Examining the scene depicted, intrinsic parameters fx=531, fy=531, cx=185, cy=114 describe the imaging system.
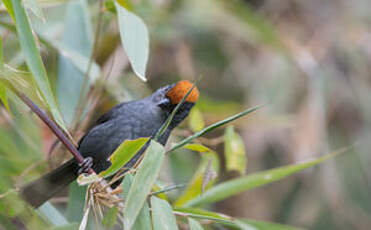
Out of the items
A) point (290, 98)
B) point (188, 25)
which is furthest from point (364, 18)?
point (188, 25)

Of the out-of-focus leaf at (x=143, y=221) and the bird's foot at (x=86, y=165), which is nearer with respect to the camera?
the out-of-focus leaf at (x=143, y=221)

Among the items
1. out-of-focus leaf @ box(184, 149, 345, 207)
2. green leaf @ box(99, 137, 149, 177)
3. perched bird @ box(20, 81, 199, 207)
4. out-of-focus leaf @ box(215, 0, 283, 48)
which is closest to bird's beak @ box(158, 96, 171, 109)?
perched bird @ box(20, 81, 199, 207)

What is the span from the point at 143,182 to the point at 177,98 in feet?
3.42

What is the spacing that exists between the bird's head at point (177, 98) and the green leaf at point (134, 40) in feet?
1.51

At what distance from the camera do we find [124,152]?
1.71 m

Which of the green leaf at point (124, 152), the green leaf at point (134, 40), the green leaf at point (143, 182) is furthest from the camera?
the green leaf at point (134, 40)

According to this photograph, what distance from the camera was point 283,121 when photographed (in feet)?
13.3

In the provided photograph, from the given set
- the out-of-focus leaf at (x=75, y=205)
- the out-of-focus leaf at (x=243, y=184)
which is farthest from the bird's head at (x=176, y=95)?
the out-of-focus leaf at (x=75, y=205)

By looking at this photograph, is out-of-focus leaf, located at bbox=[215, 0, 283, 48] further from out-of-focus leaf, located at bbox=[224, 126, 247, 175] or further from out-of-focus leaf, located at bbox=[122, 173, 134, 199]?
out-of-focus leaf, located at bbox=[122, 173, 134, 199]

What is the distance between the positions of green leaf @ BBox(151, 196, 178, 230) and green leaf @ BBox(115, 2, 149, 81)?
0.43 meters

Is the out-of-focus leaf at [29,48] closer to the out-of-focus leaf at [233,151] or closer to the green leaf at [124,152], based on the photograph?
the green leaf at [124,152]

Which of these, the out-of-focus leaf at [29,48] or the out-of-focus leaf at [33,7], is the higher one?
the out-of-focus leaf at [33,7]

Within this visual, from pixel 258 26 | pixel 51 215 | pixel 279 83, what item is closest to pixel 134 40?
pixel 51 215

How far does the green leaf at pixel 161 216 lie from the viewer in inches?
63.6
